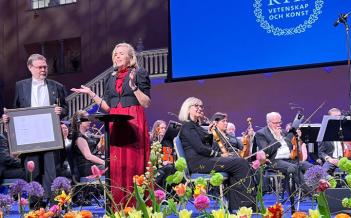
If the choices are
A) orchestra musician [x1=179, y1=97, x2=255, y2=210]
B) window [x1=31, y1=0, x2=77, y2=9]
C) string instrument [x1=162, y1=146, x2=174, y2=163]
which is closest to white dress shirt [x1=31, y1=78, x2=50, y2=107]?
orchestra musician [x1=179, y1=97, x2=255, y2=210]

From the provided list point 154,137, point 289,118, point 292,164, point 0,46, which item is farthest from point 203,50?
point 0,46

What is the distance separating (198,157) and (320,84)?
6.81m

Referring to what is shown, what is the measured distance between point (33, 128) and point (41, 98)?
0.33 m

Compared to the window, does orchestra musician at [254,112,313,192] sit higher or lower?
lower

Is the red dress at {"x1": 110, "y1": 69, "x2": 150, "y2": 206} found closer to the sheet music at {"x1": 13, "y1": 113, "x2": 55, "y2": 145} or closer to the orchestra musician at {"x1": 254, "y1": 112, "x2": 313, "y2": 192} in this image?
the sheet music at {"x1": 13, "y1": 113, "x2": 55, "y2": 145}

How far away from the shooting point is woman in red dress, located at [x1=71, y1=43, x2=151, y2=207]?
3.92m

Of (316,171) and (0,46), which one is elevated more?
(0,46)

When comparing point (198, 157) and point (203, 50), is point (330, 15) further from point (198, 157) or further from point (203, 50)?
point (198, 157)

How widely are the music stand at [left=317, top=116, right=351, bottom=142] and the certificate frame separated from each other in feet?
9.28

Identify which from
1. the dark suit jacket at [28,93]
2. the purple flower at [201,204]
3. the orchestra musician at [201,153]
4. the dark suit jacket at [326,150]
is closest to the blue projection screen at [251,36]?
the dark suit jacket at [326,150]

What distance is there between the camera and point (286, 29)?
35.1 feet

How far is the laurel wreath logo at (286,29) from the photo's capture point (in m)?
10.2

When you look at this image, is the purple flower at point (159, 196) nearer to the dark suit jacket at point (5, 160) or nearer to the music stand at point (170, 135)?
the dark suit jacket at point (5, 160)

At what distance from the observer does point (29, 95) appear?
4660mm
